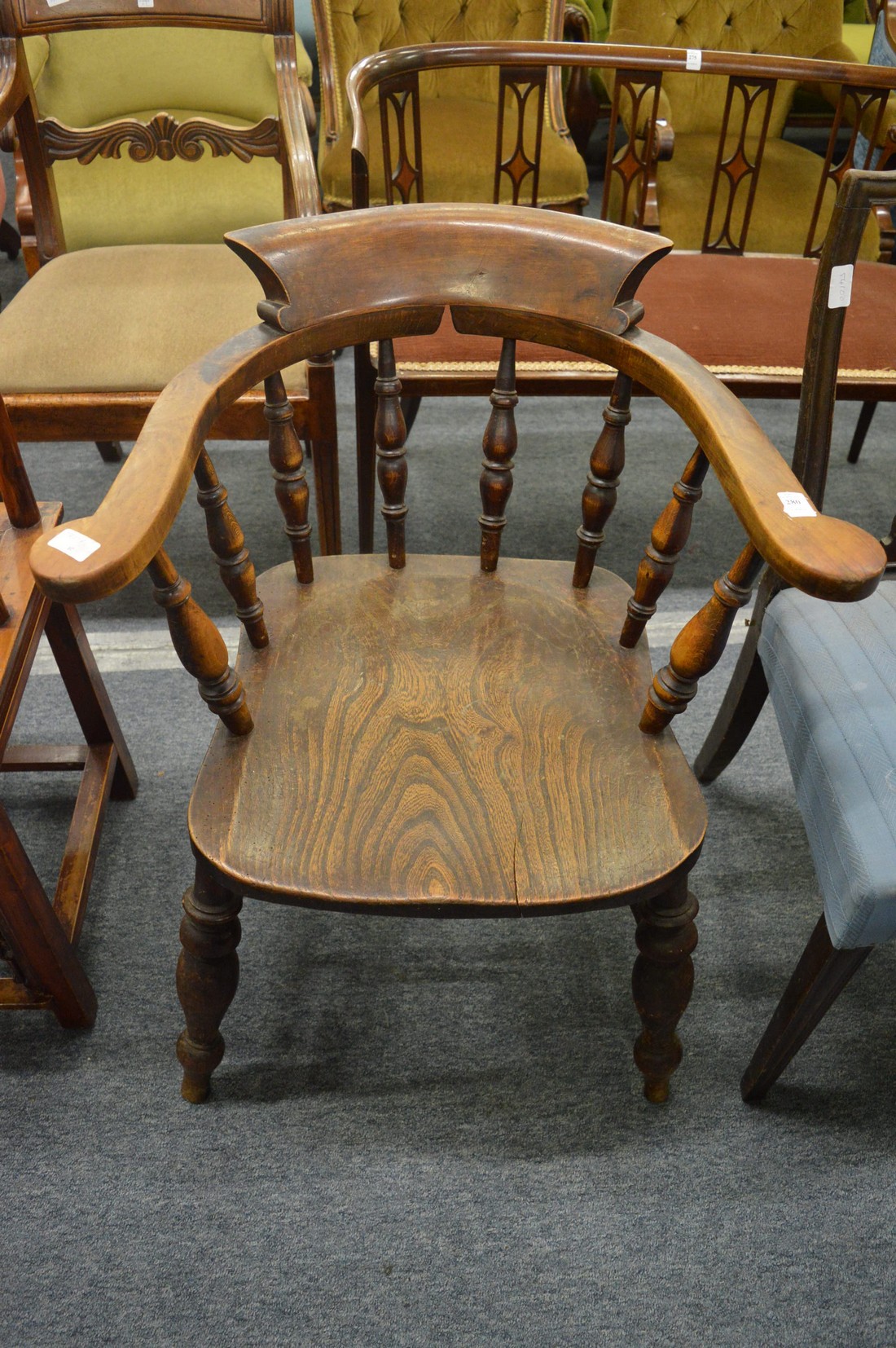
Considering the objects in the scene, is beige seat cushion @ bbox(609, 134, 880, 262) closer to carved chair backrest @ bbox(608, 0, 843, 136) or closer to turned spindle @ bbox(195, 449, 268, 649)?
carved chair backrest @ bbox(608, 0, 843, 136)

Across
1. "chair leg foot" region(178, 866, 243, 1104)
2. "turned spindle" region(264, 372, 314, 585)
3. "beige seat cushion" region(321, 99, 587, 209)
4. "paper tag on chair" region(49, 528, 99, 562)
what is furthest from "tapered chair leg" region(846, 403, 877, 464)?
"paper tag on chair" region(49, 528, 99, 562)

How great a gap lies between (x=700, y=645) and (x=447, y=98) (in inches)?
91.9

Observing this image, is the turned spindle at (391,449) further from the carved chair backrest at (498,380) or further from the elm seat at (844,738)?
the elm seat at (844,738)

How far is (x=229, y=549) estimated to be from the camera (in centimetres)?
100

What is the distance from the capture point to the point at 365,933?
4.55 feet

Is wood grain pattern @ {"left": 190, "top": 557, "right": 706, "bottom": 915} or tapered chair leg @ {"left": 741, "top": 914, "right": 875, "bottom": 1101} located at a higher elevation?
Answer: wood grain pattern @ {"left": 190, "top": 557, "right": 706, "bottom": 915}

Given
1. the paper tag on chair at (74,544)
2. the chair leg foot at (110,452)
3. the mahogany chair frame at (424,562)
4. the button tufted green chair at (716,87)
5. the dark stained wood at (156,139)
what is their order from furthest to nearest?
the button tufted green chair at (716,87)
the chair leg foot at (110,452)
the dark stained wood at (156,139)
the mahogany chair frame at (424,562)
the paper tag on chair at (74,544)

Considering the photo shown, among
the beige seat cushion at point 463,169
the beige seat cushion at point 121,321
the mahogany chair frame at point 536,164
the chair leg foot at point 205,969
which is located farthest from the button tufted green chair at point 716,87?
the chair leg foot at point 205,969

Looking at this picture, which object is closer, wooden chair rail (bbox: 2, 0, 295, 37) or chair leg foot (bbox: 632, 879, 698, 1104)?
chair leg foot (bbox: 632, 879, 698, 1104)

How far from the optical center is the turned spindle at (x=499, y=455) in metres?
1.11

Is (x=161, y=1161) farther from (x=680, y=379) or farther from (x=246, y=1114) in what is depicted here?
(x=680, y=379)

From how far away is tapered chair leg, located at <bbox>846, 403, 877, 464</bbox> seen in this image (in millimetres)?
2236

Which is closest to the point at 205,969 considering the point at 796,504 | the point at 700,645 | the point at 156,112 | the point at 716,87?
the point at 700,645

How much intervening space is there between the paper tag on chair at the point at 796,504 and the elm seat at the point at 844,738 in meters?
0.29
